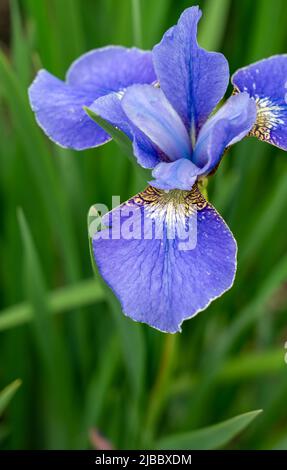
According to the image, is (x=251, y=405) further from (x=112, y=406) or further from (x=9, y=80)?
(x=9, y=80)

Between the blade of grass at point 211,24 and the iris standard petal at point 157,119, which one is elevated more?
the blade of grass at point 211,24

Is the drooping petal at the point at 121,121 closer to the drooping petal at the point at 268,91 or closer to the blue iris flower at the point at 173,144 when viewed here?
the blue iris flower at the point at 173,144

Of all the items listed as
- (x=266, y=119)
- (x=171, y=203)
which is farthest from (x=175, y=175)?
(x=266, y=119)

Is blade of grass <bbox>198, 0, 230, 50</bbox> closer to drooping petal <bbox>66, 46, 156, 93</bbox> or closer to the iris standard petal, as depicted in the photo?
drooping petal <bbox>66, 46, 156, 93</bbox>

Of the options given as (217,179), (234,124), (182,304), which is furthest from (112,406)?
(234,124)

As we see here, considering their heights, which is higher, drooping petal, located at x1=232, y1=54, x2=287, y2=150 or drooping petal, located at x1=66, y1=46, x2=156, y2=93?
drooping petal, located at x1=66, y1=46, x2=156, y2=93

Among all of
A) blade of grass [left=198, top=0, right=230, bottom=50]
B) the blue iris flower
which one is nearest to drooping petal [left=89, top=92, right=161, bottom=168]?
the blue iris flower

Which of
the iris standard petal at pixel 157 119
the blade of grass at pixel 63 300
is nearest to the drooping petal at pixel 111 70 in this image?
the iris standard petal at pixel 157 119
